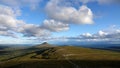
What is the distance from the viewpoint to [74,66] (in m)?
127

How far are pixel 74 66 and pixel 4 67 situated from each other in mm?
59149

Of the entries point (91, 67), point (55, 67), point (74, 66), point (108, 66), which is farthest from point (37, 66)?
point (108, 66)

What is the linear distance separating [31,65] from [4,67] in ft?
89.6

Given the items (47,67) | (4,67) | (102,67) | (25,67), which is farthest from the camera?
(4,67)

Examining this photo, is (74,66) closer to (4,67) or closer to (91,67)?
(91,67)

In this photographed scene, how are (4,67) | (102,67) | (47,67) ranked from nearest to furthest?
(102,67)
(47,67)
(4,67)

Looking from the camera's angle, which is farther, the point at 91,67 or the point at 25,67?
the point at 25,67

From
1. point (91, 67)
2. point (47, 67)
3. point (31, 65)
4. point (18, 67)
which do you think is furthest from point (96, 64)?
point (18, 67)

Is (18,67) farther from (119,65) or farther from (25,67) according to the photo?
(119,65)

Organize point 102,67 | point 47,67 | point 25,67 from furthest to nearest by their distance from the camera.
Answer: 1. point 25,67
2. point 47,67
3. point 102,67

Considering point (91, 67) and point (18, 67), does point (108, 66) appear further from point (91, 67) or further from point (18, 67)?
point (18, 67)

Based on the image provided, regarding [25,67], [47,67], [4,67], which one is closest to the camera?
[47,67]

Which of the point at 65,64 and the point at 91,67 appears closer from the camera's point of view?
the point at 91,67

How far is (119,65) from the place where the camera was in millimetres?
123375
